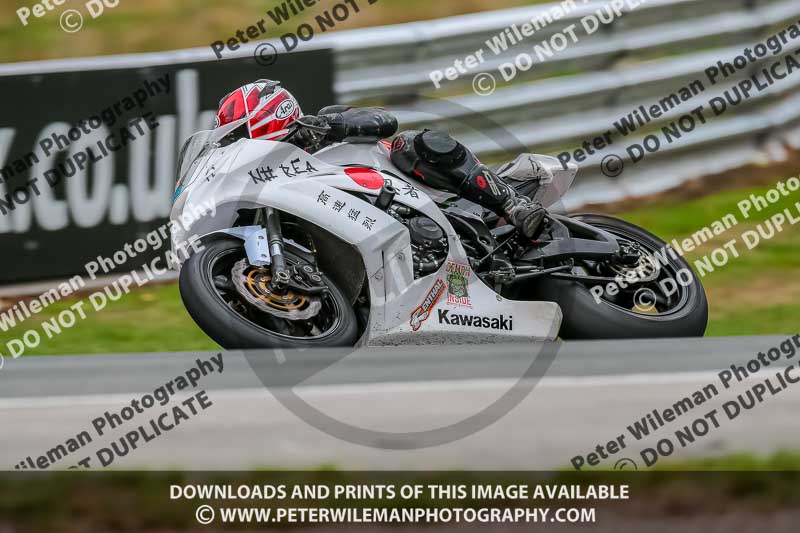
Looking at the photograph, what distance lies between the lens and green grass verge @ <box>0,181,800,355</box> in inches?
247

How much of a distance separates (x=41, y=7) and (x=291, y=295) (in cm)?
548

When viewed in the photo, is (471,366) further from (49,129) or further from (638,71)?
A: (638,71)

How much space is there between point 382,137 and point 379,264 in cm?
65

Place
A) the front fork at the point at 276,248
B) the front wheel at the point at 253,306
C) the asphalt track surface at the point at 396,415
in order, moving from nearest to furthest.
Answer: the asphalt track surface at the point at 396,415 < the front wheel at the point at 253,306 < the front fork at the point at 276,248

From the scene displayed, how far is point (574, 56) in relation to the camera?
8.13 meters

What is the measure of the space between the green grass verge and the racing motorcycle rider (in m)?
1.62

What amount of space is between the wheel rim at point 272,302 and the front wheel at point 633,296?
1.13m

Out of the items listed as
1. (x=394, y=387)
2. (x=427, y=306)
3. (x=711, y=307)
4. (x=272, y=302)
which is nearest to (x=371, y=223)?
(x=427, y=306)

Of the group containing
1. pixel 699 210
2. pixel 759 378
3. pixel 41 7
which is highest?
pixel 41 7

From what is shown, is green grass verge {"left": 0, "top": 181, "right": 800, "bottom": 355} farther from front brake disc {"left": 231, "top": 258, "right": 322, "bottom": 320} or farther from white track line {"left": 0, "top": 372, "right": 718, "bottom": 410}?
white track line {"left": 0, "top": 372, "right": 718, "bottom": 410}

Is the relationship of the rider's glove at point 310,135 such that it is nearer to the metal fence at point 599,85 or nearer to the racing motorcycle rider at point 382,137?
the racing motorcycle rider at point 382,137

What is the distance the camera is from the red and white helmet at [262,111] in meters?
4.99

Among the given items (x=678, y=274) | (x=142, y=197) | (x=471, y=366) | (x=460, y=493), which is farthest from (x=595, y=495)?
(x=142, y=197)

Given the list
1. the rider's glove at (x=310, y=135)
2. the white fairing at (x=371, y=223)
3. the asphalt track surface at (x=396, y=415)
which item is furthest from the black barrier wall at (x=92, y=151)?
the asphalt track surface at (x=396, y=415)
